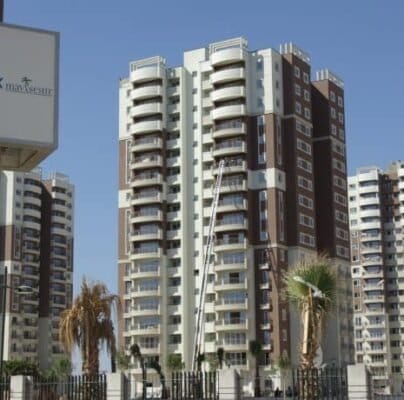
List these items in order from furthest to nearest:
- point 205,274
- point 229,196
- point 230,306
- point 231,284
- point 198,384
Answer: point 229,196, point 231,284, point 230,306, point 205,274, point 198,384

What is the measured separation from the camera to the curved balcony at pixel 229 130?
121375 mm

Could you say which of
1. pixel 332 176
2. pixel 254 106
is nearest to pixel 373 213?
pixel 332 176

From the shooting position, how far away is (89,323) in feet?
134

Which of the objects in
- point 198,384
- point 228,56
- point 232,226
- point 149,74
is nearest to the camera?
point 198,384

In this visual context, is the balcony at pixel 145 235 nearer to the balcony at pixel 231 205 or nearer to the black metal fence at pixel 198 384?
the balcony at pixel 231 205

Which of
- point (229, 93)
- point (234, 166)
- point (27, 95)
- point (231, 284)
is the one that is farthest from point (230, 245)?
point (27, 95)

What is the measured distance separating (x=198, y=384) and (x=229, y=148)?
89656 mm

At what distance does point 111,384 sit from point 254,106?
299ft

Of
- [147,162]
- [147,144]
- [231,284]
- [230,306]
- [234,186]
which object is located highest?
[147,144]

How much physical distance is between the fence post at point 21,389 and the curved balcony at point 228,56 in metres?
89.0

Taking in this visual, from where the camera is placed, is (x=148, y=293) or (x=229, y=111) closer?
(x=229, y=111)

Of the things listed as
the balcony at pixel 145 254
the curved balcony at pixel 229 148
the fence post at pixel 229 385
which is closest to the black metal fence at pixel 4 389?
the fence post at pixel 229 385

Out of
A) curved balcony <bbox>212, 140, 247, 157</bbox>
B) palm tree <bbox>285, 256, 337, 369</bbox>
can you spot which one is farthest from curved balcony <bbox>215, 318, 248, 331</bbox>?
palm tree <bbox>285, 256, 337, 369</bbox>

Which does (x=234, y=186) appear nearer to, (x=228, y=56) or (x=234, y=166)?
(x=234, y=166)
